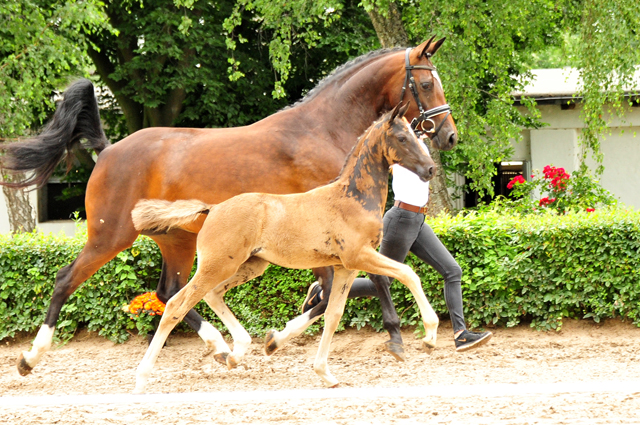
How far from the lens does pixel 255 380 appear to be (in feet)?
18.5

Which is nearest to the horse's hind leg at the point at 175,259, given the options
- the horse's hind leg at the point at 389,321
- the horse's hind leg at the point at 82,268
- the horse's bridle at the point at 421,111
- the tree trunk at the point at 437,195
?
the horse's hind leg at the point at 82,268

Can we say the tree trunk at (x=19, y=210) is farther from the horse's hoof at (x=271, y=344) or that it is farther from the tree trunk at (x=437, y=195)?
the horse's hoof at (x=271, y=344)

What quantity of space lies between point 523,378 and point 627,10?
6.14 m

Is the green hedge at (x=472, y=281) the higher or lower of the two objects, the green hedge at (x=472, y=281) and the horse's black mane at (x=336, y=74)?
the lower

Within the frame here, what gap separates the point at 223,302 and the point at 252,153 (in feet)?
3.83

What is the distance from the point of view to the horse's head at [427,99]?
505 centimetres

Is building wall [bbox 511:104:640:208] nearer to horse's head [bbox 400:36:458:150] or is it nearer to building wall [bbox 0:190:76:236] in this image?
horse's head [bbox 400:36:458:150]

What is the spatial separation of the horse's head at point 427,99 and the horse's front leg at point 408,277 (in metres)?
1.18

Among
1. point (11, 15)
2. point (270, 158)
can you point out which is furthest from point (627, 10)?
point (11, 15)

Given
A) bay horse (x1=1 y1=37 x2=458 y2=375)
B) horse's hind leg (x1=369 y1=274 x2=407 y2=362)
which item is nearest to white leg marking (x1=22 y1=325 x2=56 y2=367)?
bay horse (x1=1 y1=37 x2=458 y2=375)

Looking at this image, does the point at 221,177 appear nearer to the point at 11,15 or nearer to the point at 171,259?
the point at 171,259

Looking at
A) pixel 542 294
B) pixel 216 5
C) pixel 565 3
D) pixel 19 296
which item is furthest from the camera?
pixel 216 5

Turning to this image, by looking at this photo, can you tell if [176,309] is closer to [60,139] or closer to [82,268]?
[82,268]

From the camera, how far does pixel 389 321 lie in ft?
16.8
